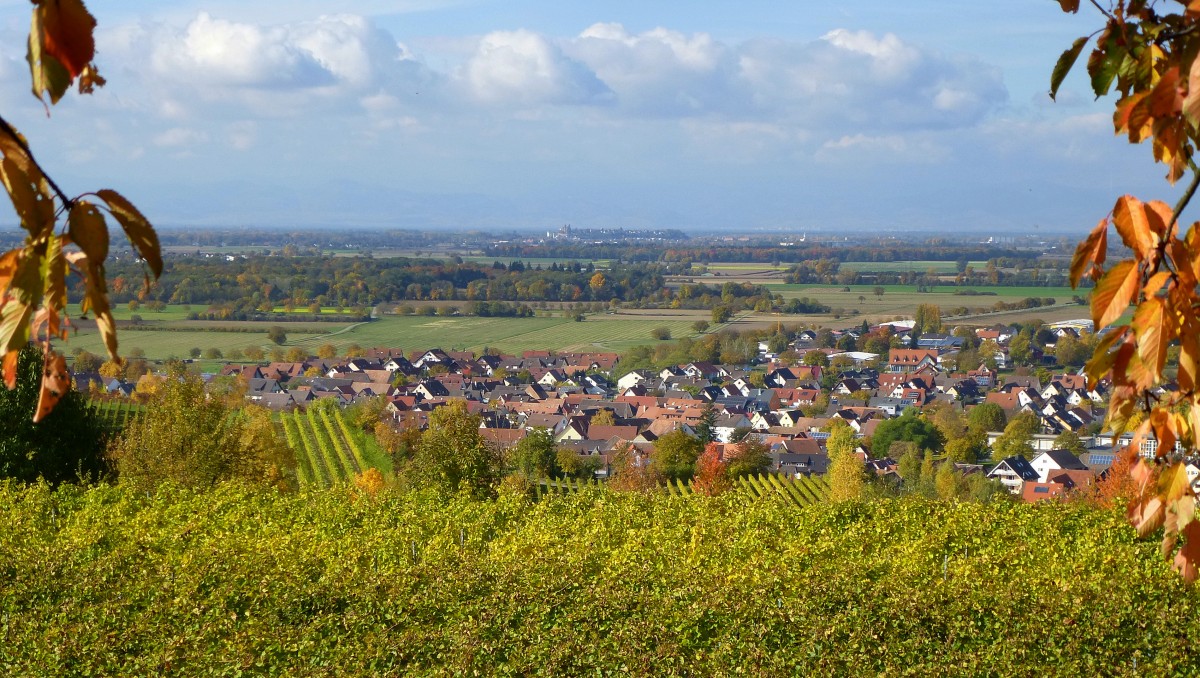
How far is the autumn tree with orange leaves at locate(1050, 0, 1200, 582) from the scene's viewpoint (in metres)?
1.57

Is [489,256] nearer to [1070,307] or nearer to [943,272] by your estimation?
[943,272]

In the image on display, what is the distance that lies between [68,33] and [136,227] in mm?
242

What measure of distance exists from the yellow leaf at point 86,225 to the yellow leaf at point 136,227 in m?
0.02

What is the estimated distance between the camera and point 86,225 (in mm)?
1355

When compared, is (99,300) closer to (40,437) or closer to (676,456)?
(40,437)

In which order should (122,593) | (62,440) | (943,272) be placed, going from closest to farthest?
(122,593) → (62,440) → (943,272)

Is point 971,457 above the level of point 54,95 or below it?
below

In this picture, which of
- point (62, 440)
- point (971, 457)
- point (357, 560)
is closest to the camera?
point (357, 560)

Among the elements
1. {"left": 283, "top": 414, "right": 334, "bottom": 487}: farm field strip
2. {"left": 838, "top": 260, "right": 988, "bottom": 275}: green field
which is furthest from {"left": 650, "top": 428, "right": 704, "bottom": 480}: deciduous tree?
{"left": 838, "top": 260, "right": 988, "bottom": 275}: green field

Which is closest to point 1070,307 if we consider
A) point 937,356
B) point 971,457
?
point 937,356

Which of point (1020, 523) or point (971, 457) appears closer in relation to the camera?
point (1020, 523)

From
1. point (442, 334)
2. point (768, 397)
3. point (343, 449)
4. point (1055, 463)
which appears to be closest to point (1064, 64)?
point (343, 449)

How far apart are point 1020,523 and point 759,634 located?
4558 mm

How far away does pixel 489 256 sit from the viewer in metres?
116
